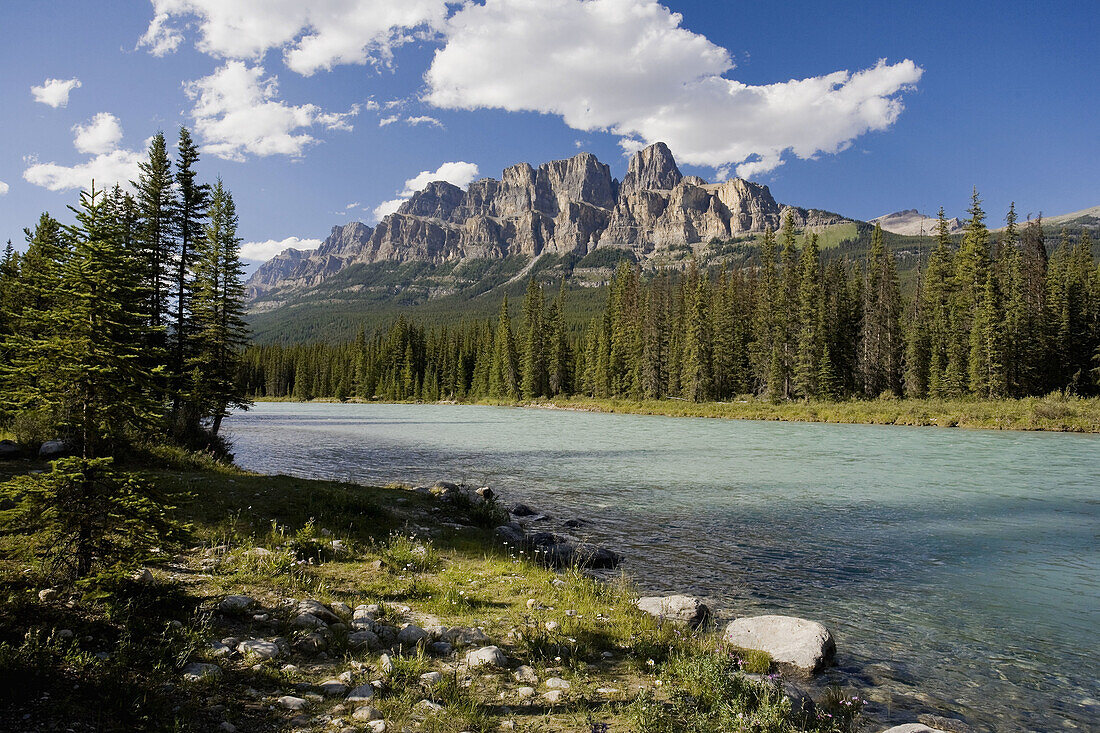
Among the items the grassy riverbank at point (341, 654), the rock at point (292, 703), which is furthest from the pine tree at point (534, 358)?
the rock at point (292, 703)

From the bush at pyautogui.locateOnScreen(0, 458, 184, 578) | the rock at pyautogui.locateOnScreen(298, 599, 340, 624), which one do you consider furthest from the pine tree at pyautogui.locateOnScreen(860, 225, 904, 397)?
the bush at pyautogui.locateOnScreen(0, 458, 184, 578)

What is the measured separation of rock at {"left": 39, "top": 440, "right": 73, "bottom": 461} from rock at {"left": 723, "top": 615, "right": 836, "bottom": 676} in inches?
644

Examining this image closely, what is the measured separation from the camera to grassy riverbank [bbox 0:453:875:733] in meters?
4.30

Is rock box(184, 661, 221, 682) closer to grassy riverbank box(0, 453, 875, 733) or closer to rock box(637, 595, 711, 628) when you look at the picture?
grassy riverbank box(0, 453, 875, 733)

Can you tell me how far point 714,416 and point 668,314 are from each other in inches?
1237

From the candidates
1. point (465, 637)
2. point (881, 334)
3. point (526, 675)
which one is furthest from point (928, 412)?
point (526, 675)

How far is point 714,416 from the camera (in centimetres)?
6153

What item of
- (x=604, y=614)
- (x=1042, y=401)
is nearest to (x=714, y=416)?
(x=1042, y=401)

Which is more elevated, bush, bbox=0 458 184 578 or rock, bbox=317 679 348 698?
bush, bbox=0 458 184 578

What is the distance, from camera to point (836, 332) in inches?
2749

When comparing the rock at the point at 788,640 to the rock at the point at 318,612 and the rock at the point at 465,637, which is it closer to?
the rock at the point at 465,637

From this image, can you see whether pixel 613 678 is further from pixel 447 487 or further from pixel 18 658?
pixel 447 487

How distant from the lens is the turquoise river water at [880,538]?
6.86m

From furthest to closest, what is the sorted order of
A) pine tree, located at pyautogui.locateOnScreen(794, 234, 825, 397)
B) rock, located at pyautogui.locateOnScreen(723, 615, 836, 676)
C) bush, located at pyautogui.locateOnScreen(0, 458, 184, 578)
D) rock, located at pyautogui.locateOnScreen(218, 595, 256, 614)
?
pine tree, located at pyautogui.locateOnScreen(794, 234, 825, 397), rock, located at pyautogui.locateOnScreen(723, 615, 836, 676), rock, located at pyautogui.locateOnScreen(218, 595, 256, 614), bush, located at pyautogui.locateOnScreen(0, 458, 184, 578)
